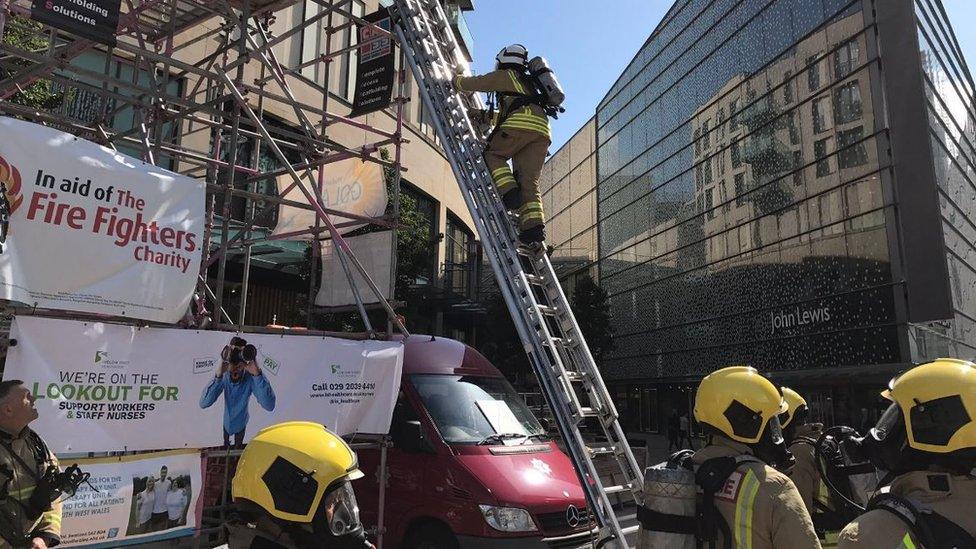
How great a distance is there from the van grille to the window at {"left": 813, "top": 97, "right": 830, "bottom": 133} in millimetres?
17899

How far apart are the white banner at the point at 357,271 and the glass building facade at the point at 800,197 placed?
14641 mm

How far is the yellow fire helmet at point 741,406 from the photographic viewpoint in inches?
99.4

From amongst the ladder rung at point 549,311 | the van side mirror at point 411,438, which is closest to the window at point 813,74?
the ladder rung at point 549,311

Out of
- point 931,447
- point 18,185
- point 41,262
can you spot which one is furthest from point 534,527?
point 18,185

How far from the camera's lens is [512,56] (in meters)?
5.91

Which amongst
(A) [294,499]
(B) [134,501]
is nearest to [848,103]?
(B) [134,501]

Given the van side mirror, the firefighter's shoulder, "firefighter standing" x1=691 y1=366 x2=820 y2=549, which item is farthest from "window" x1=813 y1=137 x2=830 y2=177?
the firefighter's shoulder

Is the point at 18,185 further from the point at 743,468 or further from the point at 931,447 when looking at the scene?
the point at 931,447

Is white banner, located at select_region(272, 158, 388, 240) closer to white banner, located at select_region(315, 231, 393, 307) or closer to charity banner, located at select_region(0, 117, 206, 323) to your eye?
white banner, located at select_region(315, 231, 393, 307)

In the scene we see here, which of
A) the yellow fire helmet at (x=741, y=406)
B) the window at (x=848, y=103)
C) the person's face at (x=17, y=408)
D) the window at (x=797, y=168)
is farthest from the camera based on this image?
the window at (x=797, y=168)

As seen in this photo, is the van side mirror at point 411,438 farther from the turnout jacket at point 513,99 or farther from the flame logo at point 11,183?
the flame logo at point 11,183

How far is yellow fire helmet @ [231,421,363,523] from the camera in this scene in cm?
209

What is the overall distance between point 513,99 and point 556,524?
359cm

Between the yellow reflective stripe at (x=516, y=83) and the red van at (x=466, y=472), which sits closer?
the red van at (x=466, y=472)
